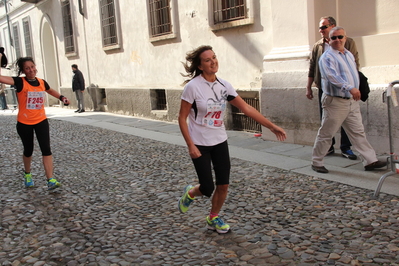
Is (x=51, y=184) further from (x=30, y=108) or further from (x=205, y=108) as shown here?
(x=205, y=108)

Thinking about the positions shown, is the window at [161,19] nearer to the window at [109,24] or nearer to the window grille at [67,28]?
the window at [109,24]

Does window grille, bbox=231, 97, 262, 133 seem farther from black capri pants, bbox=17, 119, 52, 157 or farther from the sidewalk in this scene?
black capri pants, bbox=17, 119, 52, 157

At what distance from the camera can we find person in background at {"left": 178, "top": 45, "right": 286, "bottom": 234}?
3.40 m

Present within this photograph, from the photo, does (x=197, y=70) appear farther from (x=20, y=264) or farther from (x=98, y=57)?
(x=98, y=57)

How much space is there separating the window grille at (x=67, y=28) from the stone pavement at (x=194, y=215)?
11.0 metres

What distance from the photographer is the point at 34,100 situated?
207 inches

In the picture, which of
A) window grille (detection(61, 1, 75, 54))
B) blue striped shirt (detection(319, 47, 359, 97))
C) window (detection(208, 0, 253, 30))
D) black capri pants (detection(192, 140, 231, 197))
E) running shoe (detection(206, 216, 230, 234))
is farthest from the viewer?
window grille (detection(61, 1, 75, 54))

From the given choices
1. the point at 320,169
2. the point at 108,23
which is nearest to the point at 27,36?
the point at 108,23

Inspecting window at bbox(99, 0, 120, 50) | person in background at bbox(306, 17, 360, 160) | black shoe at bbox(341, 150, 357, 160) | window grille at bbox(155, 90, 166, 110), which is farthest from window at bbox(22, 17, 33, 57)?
black shoe at bbox(341, 150, 357, 160)

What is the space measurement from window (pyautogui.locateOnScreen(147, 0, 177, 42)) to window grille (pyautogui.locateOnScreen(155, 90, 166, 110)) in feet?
4.76

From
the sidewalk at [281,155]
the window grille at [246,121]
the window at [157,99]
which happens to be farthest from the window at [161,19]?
the window grille at [246,121]

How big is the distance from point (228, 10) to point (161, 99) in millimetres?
3948

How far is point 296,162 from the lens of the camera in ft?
19.7

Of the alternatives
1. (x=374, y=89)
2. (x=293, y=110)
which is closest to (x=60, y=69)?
(x=293, y=110)
